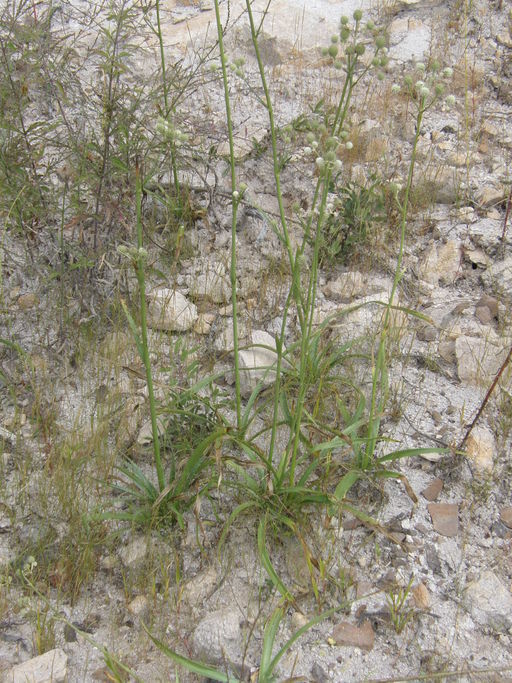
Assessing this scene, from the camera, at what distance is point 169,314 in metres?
3.22

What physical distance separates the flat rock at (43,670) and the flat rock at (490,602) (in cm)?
132

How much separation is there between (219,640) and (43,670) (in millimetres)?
531

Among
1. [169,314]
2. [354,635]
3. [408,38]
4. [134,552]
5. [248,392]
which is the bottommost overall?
[354,635]

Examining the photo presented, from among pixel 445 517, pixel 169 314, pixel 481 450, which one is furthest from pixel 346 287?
pixel 445 517

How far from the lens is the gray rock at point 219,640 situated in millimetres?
2066

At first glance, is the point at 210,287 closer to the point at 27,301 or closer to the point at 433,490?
the point at 27,301

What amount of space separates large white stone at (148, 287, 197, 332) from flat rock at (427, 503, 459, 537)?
4.64 ft

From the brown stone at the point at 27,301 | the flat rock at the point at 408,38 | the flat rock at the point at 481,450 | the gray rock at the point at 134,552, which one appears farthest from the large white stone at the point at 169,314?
Answer: the flat rock at the point at 408,38

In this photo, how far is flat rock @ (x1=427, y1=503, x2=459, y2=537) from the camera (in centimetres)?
246

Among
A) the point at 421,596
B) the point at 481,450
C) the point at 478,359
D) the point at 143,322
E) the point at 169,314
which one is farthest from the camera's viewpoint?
the point at 169,314

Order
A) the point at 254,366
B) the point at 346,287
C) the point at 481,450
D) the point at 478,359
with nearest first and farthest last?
the point at 481,450, the point at 254,366, the point at 478,359, the point at 346,287

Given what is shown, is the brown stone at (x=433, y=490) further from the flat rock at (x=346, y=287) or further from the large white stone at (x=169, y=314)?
the large white stone at (x=169, y=314)

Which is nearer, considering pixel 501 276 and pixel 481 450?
pixel 481 450

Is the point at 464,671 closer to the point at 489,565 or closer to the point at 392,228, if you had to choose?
the point at 489,565
